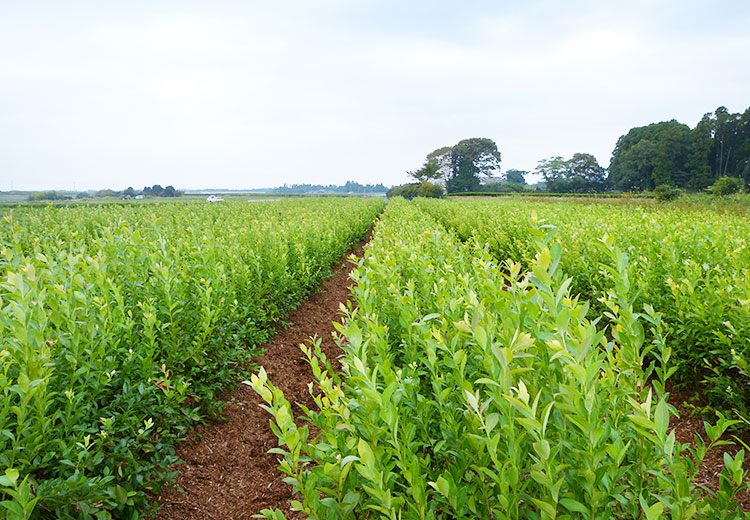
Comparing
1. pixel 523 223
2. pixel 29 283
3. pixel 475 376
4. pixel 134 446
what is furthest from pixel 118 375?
pixel 523 223

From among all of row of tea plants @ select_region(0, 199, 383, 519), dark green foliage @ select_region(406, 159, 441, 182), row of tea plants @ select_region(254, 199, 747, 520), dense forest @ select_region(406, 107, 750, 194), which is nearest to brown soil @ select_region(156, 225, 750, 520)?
row of tea plants @ select_region(0, 199, 383, 519)

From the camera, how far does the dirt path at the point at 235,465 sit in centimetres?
291

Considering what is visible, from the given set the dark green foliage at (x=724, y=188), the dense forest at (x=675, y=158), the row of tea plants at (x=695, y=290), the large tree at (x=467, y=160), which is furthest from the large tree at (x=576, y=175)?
the row of tea plants at (x=695, y=290)

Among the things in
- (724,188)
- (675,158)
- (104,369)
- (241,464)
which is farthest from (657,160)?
(104,369)

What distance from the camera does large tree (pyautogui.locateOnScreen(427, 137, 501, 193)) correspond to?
86.7 m

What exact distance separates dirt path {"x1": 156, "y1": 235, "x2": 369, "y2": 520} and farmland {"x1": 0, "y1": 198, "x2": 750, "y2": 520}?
251mm

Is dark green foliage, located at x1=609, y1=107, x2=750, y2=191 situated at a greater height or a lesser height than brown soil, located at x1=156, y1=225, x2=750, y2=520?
greater

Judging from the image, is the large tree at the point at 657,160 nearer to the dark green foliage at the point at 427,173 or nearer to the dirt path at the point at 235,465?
the dark green foliage at the point at 427,173

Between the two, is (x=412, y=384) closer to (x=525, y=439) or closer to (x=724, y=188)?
(x=525, y=439)

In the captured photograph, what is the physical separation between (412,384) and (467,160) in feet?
297

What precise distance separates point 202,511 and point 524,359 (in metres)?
2.64

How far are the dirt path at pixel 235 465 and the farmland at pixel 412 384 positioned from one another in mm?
251

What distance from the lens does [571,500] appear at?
1.15 metres

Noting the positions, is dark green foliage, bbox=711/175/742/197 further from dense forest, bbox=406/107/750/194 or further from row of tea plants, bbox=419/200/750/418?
row of tea plants, bbox=419/200/750/418
